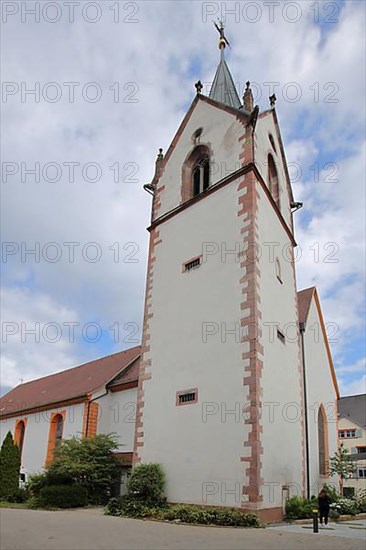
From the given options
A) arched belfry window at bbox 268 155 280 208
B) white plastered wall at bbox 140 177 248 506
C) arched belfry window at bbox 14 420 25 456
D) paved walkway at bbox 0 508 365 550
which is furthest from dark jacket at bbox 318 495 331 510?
arched belfry window at bbox 14 420 25 456

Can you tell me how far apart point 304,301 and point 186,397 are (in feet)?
31.7

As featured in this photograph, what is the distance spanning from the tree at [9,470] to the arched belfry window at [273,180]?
18302 mm

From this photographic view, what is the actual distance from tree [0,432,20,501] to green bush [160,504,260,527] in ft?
40.3

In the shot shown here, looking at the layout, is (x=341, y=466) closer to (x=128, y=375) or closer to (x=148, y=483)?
(x=148, y=483)

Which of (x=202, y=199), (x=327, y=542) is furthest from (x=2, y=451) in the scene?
(x=327, y=542)

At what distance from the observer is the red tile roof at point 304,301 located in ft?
72.1

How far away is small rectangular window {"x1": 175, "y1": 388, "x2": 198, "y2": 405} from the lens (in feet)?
53.5

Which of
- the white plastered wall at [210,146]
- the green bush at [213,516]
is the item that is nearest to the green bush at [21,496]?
the green bush at [213,516]

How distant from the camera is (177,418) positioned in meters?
16.6

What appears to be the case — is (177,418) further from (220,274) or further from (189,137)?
(189,137)

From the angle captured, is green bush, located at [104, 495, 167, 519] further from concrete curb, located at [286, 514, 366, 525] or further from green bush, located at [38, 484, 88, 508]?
concrete curb, located at [286, 514, 366, 525]

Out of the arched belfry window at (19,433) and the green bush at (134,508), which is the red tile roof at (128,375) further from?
the arched belfry window at (19,433)

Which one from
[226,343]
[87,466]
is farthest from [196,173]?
[87,466]

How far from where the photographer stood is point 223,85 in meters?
26.3
